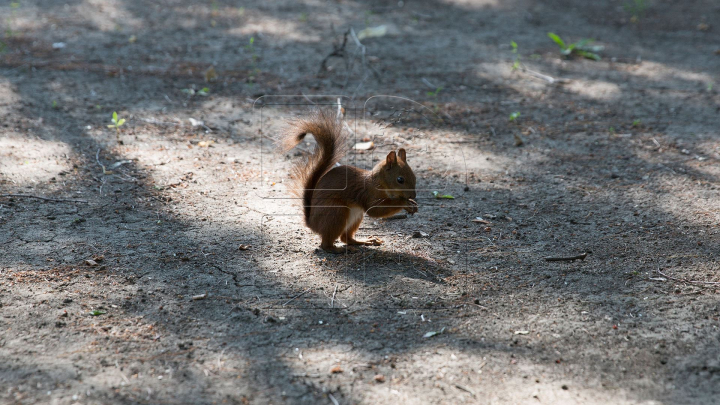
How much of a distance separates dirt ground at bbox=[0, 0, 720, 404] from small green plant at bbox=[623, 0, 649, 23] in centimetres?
100

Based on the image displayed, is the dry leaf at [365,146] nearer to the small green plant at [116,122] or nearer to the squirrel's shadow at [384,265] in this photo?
the squirrel's shadow at [384,265]

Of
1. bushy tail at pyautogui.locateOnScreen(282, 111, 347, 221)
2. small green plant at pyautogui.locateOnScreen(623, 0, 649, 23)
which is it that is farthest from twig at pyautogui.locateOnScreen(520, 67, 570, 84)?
bushy tail at pyautogui.locateOnScreen(282, 111, 347, 221)

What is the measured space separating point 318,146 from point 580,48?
14.1 feet

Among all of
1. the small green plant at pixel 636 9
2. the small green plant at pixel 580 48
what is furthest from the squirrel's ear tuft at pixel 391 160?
the small green plant at pixel 636 9

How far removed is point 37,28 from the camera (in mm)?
6250

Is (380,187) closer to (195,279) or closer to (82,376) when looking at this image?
(195,279)

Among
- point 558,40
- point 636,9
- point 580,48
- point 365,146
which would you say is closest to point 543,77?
point 558,40

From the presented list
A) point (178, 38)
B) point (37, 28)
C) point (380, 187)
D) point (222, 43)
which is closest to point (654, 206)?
point (380, 187)

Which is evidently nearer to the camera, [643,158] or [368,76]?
[643,158]

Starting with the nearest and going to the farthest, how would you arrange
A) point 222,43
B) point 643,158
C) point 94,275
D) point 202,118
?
point 94,275 → point 643,158 → point 202,118 → point 222,43

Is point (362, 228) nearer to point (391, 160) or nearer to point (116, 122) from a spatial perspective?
point (391, 160)

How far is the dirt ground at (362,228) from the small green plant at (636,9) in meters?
1.00

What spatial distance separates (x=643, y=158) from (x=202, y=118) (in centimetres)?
314

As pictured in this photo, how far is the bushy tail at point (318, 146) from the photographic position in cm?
279
